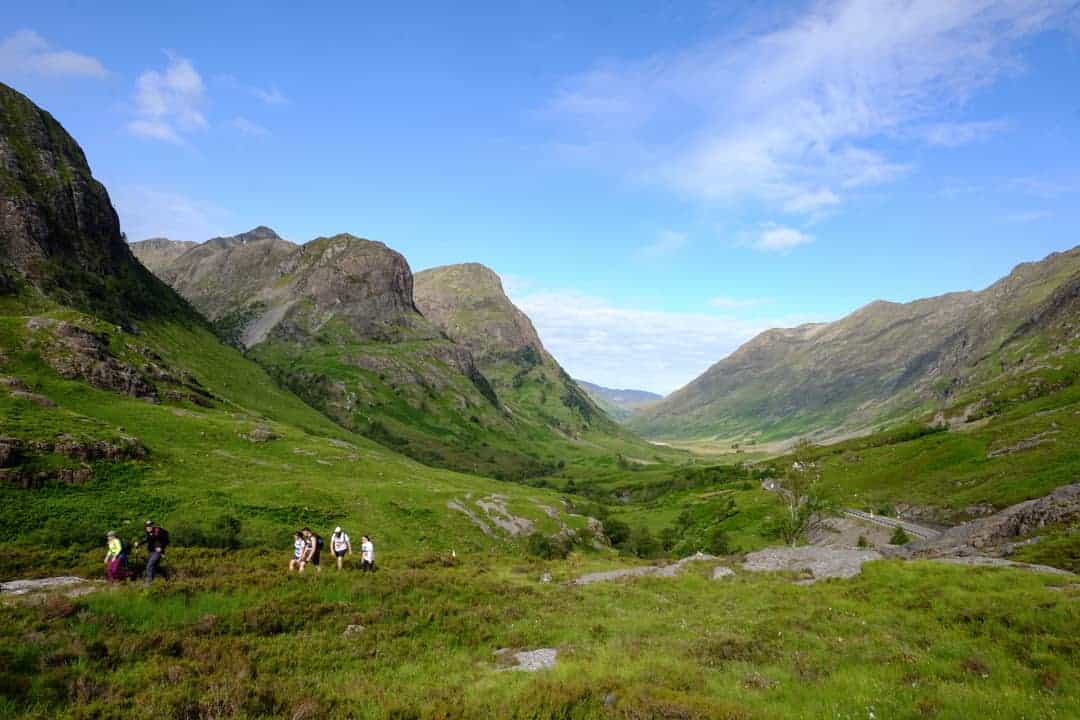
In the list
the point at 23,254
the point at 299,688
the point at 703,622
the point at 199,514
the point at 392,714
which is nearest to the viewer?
the point at 392,714

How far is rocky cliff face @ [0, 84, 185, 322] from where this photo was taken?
12988 cm

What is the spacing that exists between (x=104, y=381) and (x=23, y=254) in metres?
68.8

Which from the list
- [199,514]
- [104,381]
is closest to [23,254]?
[104,381]

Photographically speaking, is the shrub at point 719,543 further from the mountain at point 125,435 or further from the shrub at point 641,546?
the mountain at point 125,435

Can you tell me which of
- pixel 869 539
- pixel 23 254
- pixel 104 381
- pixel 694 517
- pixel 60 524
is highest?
pixel 23 254

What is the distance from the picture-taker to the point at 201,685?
636 inches

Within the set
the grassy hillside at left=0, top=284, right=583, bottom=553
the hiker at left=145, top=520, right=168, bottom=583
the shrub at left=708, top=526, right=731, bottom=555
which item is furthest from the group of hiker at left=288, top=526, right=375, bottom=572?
the shrub at left=708, top=526, right=731, bottom=555

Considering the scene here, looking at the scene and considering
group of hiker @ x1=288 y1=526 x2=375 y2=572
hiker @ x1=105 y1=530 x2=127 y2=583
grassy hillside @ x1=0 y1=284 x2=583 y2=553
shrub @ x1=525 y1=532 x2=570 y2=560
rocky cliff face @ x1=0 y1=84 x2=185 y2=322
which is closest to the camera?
hiker @ x1=105 y1=530 x2=127 y2=583

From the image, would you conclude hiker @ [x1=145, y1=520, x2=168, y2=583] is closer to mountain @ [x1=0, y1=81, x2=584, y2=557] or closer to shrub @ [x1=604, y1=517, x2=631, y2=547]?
mountain @ [x1=0, y1=81, x2=584, y2=557]

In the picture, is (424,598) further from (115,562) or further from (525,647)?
(115,562)

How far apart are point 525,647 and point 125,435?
67.2 metres

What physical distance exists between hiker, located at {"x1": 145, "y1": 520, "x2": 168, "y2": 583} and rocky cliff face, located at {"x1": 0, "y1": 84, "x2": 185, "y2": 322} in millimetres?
122633

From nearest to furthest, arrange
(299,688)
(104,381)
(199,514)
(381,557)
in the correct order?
(299,688)
(381,557)
(199,514)
(104,381)

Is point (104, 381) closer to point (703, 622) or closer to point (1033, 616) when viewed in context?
point (703, 622)
